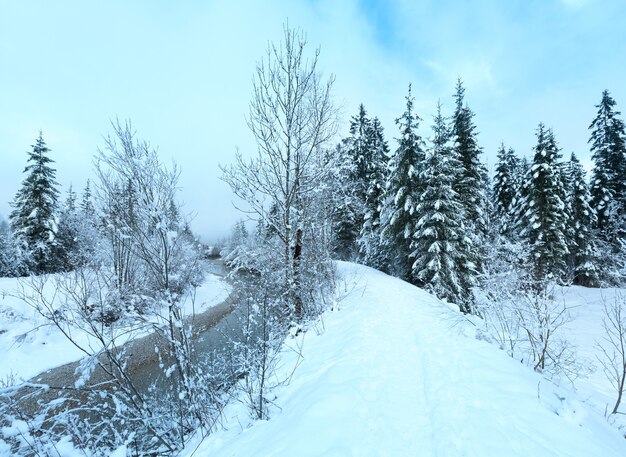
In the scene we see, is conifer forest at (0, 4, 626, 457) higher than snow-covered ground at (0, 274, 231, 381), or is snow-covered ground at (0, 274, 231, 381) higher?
conifer forest at (0, 4, 626, 457)

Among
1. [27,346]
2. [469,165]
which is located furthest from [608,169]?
[27,346]

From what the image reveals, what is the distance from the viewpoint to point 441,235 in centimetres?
1330

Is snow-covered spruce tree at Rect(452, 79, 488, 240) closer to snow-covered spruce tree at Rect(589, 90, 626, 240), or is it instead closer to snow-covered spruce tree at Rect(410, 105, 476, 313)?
snow-covered spruce tree at Rect(410, 105, 476, 313)

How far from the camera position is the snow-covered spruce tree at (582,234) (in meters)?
21.2

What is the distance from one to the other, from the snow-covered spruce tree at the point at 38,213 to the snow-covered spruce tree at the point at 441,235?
26159 millimetres

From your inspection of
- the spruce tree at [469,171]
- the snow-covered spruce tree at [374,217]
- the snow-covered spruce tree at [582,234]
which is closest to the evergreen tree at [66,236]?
the snow-covered spruce tree at [374,217]

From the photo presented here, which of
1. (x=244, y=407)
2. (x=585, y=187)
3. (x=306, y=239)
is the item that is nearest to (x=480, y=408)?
(x=244, y=407)

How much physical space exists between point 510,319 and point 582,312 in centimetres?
1360

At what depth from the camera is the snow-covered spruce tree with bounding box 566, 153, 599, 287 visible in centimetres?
2117

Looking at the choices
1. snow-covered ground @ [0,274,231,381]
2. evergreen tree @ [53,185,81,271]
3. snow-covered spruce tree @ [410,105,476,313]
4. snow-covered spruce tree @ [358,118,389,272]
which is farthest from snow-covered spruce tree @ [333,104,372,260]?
evergreen tree @ [53,185,81,271]

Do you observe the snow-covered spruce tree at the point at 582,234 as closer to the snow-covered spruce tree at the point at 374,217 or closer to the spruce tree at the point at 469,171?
the spruce tree at the point at 469,171

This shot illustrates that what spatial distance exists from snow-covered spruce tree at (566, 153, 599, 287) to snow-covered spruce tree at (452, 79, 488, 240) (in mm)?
9441

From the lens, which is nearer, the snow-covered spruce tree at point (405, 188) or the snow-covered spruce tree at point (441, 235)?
the snow-covered spruce tree at point (441, 235)

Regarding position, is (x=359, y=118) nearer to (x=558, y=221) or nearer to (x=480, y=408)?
(x=558, y=221)
